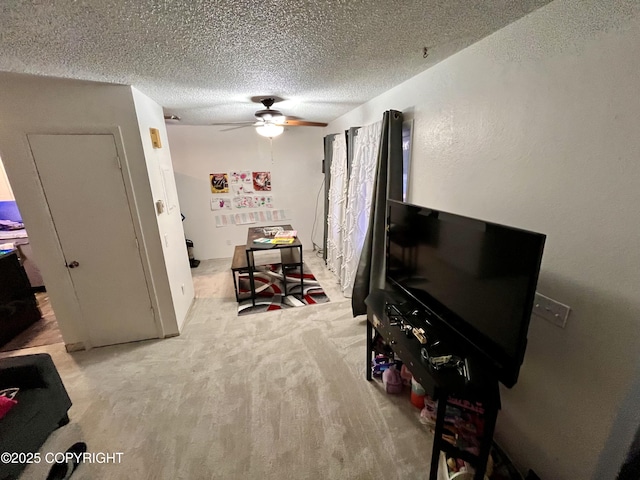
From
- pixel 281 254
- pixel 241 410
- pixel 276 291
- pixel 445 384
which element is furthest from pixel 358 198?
pixel 241 410

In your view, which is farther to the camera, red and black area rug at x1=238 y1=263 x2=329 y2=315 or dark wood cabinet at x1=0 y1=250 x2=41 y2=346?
red and black area rug at x1=238 y1=263 x2=329 y2=315

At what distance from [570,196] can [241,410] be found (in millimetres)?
2181

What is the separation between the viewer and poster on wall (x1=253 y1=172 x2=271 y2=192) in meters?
4.56

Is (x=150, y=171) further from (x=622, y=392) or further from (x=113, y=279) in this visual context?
(x=622, y=392)

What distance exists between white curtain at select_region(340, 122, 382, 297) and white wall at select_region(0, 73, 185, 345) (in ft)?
6.53

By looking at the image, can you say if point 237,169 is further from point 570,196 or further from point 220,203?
point 570,196

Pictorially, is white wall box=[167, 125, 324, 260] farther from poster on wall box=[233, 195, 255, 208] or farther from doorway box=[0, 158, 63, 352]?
doorway box=[0, 158, 63, 352]

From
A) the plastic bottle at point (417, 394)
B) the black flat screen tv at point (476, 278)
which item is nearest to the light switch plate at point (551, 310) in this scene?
the black flat screen tv at point (476, 278)

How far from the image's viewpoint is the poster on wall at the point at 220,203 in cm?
451

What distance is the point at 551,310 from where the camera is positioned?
1.19 metres

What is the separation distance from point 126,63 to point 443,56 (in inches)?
77.8

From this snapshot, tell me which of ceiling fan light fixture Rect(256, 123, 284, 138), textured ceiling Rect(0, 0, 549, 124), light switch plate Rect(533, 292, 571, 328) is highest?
textured ceiling Rect(0, 0, 549, 124)

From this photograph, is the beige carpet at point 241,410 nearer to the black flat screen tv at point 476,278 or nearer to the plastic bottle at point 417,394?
the plastic bottle at point 417,394

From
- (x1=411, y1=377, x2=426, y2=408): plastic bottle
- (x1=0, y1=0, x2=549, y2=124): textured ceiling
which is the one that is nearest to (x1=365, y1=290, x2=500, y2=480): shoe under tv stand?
(x1=411, y1=377, x2=426, y2=408): plastic bottle
